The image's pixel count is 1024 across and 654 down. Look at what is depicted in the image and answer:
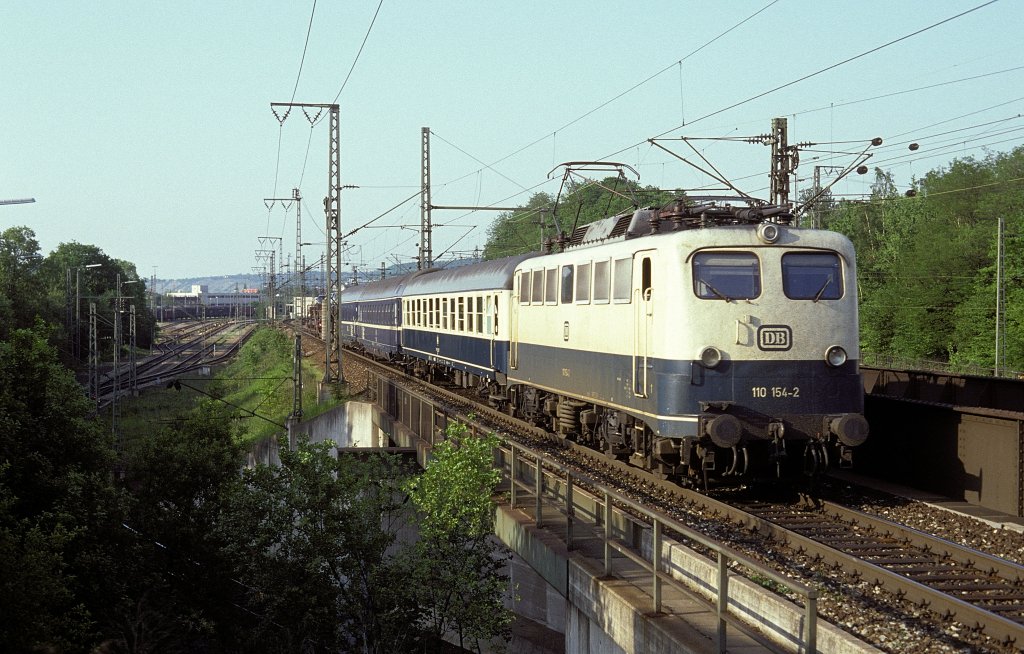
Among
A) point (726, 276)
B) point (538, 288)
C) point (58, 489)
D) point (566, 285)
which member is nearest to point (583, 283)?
point (566, 285)

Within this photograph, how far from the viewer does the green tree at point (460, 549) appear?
12.7 m

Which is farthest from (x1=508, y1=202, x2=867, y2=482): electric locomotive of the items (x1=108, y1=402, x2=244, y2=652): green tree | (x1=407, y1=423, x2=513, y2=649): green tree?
(x1=108, y1=402, x2=244, y2=652): green tree

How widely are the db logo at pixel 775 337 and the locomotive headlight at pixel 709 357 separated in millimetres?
613

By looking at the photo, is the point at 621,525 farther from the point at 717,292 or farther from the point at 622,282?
the point at 622,282

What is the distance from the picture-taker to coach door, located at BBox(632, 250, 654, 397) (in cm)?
1393

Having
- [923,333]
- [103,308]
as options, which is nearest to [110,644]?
[923,333]

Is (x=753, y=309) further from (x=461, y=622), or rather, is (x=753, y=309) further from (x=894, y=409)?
(x=461, y=622)

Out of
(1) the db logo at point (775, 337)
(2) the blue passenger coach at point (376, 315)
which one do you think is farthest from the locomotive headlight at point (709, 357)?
(2) the blue passenger coach at point (376, 315)

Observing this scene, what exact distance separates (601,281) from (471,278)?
12290 millimetres

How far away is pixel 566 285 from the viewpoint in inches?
700

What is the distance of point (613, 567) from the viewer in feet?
34.1

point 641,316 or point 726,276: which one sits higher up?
point 726,276

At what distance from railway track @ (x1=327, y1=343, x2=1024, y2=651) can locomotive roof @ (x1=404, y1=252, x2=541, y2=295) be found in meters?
9.04

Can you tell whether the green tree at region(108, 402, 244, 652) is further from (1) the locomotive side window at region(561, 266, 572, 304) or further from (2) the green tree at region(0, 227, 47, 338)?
(2) the green tree at region(0, 227, 47, 338)
